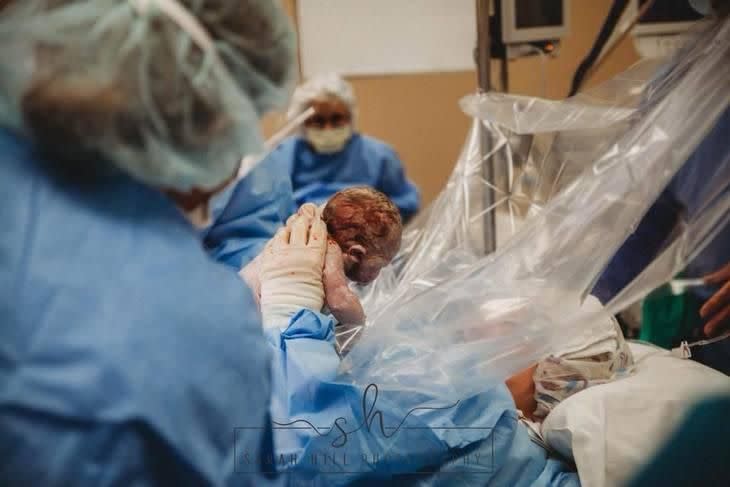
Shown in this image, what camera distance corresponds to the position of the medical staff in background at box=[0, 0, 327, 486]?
543mm

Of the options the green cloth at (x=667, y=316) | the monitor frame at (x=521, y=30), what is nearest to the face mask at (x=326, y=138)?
the monitor frame at (x=521, y=30)

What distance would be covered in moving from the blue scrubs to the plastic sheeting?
0.01 m

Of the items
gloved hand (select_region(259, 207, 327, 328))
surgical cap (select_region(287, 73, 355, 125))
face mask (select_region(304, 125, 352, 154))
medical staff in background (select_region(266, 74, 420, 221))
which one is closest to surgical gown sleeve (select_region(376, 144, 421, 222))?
medical staff in background (select_region(266, 74, 420, 221))

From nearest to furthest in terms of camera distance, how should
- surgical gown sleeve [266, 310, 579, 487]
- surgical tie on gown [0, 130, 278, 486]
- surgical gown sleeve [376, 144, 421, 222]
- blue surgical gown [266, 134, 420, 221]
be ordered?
surgical tie on gown [0, 130, 278, 486], surgical gown sleeve [266, 310, 579, 487], blue surgical gown [266, 134, 420, 221], surgical gown sleeve [376, 144, 421, 222]

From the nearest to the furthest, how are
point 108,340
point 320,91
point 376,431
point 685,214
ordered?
point 108,340
point 376,431
point 685,214
point 320,91

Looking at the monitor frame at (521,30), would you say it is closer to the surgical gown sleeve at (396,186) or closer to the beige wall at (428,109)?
the beige wall at (428,109)

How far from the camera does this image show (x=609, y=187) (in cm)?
108

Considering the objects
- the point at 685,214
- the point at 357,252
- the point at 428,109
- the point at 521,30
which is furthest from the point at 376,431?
the point at 428,109

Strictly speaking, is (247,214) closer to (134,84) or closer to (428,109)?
(134,84)

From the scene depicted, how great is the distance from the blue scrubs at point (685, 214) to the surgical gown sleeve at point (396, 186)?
132 cm

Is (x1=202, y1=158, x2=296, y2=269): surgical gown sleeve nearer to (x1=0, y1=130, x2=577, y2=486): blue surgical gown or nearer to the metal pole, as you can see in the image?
the metal pole

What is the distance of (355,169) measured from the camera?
2.41 metres

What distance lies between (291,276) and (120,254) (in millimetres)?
446

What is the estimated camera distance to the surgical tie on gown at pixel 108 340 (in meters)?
0.54
